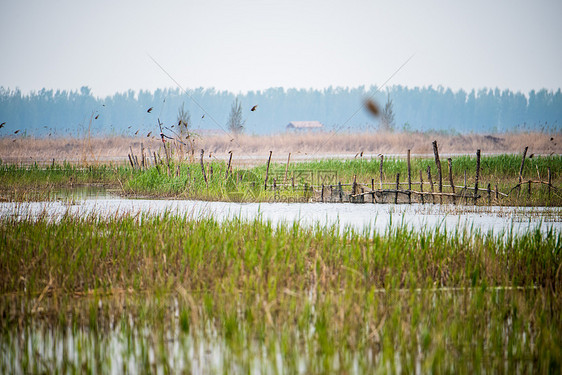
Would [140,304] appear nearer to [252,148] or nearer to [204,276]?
[204,276]

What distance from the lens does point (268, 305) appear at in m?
3.97

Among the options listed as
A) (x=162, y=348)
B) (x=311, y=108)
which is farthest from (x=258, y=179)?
(x=311, y=108)

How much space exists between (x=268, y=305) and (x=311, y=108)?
114 metres

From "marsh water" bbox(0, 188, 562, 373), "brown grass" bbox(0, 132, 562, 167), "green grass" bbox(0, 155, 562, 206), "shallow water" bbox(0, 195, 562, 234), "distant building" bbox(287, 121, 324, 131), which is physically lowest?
"marsh water" bbox(0, 188, 562, 373)

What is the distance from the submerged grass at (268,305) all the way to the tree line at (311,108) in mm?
100171

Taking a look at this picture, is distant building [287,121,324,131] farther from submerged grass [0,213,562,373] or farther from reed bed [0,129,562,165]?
submerged grass [0,213,562,373]

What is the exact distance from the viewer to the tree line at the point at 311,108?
105000 mm

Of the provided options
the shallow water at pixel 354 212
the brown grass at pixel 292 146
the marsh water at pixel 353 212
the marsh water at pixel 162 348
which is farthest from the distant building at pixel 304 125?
the marsh water at pixel 162 348

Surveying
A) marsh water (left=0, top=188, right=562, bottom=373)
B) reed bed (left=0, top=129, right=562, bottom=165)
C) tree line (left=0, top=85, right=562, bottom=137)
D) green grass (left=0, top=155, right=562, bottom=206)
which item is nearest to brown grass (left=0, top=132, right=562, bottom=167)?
reed bed (left=0, top=129, right=562, bottom=165)

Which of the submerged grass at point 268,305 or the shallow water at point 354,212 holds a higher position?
the shallow water at point 354,212

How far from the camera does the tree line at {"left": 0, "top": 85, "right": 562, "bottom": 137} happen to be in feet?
344

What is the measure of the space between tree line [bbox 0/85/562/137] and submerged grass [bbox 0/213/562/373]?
10017 cm

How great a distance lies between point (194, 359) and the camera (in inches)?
142

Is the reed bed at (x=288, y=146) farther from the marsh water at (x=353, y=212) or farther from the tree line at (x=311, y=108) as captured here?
the tree line at (x=311, y=108)
